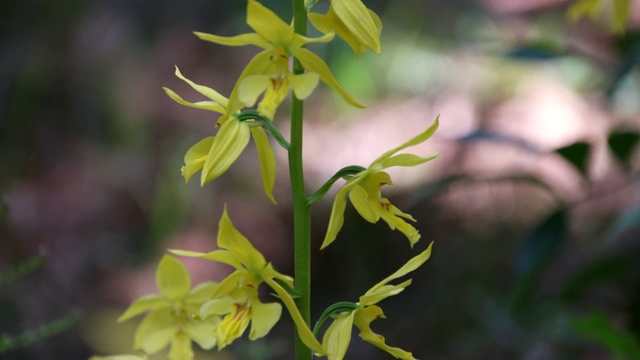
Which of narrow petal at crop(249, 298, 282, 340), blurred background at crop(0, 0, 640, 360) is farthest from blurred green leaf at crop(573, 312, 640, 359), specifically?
blurred background at crop(0, 0, 640, 360)

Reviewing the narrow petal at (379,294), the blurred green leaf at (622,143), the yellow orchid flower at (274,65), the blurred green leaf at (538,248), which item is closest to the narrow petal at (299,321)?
the narrow petal at (379,294)

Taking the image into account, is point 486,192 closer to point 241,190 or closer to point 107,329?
point 241,190

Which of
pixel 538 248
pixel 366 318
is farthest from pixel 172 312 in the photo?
pixel 538 248

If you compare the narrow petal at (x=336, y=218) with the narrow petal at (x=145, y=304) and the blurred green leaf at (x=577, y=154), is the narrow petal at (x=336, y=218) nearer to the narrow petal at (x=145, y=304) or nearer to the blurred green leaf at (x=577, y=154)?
the narrow petal at (x=145, y=304)

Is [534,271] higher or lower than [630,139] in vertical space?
lower

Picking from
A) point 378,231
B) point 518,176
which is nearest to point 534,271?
point 518,176

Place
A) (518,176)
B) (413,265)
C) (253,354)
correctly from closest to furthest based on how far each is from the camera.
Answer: (413,265) → (253,354) → (518,176)

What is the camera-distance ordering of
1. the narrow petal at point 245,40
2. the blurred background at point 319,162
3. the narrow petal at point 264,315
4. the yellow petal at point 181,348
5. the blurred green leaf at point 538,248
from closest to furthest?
the narrow petal at point 245,40, the narrow petal at point 264,315, the yellow petal at point 181,348, the blurred green leaf at point 538,248, the blurred background at point 319,162

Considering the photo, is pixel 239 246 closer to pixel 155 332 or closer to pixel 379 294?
pixel 379 294
